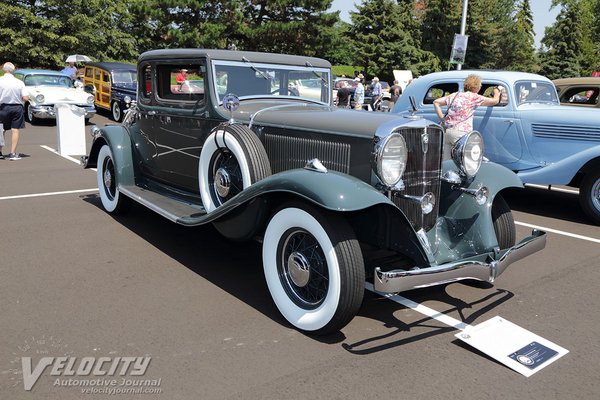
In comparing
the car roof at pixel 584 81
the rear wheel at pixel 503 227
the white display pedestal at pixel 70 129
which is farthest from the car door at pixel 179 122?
the car roof at pixel 584 81

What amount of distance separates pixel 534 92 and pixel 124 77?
11.8 m

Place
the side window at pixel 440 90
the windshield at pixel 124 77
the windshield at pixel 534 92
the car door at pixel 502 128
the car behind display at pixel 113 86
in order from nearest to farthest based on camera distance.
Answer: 1. the car door at pixel 502 128
2. the windshield at pixel 534 92
3. the side window at pixel 440 90
4. the car behind display at pixel 113 86
5. the windshield at pixel 124 77

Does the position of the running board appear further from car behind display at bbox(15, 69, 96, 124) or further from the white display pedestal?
car behind display at bbox(15, 69, 96, 124)

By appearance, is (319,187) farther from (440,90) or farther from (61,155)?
(61,155)

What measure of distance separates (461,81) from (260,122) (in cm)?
446

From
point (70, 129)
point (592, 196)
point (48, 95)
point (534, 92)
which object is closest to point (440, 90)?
point (534, 92)

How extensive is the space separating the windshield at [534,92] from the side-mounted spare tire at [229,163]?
473 centimetres

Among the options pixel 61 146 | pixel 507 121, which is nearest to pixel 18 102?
Result: pixel 61 146

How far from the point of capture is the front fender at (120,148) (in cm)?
532

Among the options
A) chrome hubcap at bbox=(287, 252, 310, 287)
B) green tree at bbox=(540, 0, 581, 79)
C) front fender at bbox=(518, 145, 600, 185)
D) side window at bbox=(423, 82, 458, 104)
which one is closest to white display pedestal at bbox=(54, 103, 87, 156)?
side window at bbox=(423, 82, 458, 104)

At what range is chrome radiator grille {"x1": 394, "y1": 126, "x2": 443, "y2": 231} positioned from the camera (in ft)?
11.2

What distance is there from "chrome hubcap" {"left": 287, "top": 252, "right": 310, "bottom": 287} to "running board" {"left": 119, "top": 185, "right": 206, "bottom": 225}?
1.00 meters

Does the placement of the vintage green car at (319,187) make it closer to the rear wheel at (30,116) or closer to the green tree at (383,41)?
the rear wheel at (30,116)

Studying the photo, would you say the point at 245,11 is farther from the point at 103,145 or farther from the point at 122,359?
the point at 122,359
